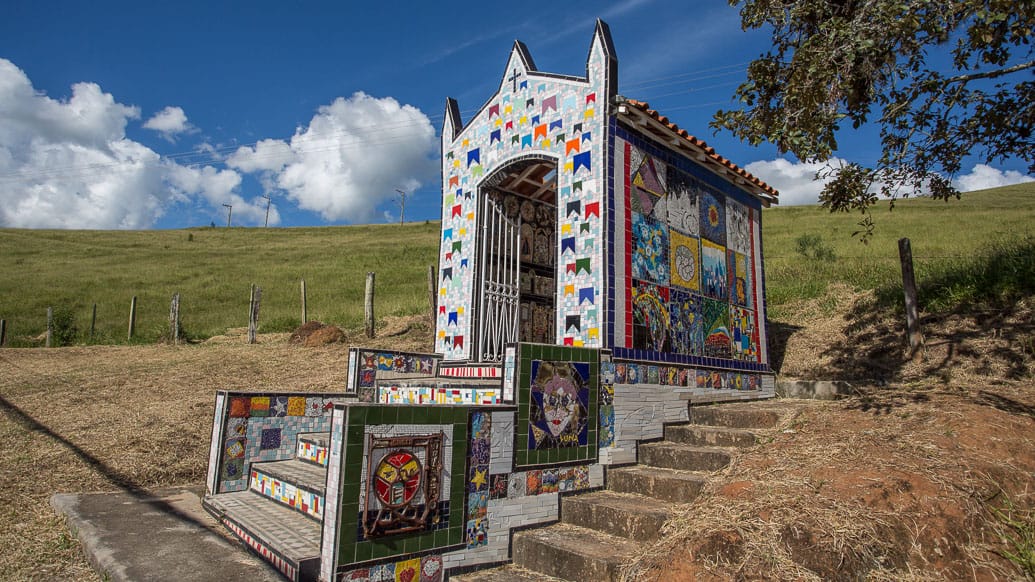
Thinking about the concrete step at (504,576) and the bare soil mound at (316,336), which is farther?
the bare soil mound at (316,336)

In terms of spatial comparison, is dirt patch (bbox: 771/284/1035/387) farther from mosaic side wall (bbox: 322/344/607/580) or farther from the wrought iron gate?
the wrought iron gate

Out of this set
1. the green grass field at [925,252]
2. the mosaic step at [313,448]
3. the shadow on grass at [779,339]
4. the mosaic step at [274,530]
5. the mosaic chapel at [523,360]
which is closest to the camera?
the mosaic step at [274,530]

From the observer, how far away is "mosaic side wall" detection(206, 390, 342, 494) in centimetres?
620

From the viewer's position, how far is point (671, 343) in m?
6.87

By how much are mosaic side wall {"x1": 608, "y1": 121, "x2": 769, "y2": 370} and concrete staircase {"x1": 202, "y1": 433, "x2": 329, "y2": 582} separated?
322 centimetres

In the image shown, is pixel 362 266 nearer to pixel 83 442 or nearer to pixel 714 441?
pixel 83 442

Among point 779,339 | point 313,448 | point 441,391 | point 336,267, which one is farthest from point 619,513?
point 336,267

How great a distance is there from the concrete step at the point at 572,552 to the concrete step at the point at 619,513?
79 mm

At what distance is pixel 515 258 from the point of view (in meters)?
8.75

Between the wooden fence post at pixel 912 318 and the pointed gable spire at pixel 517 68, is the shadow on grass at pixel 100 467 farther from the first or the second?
the wooden fence post at pixel 912 318

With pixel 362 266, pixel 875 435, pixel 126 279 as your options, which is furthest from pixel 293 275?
pixel 875 435

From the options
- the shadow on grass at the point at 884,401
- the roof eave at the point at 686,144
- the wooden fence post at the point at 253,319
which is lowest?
the shadow on grass at the point at 884,401

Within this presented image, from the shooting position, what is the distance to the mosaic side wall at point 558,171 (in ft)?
20.7

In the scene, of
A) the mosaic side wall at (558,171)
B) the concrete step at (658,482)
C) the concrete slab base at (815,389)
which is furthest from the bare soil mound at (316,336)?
the concrete step at (658,482)
